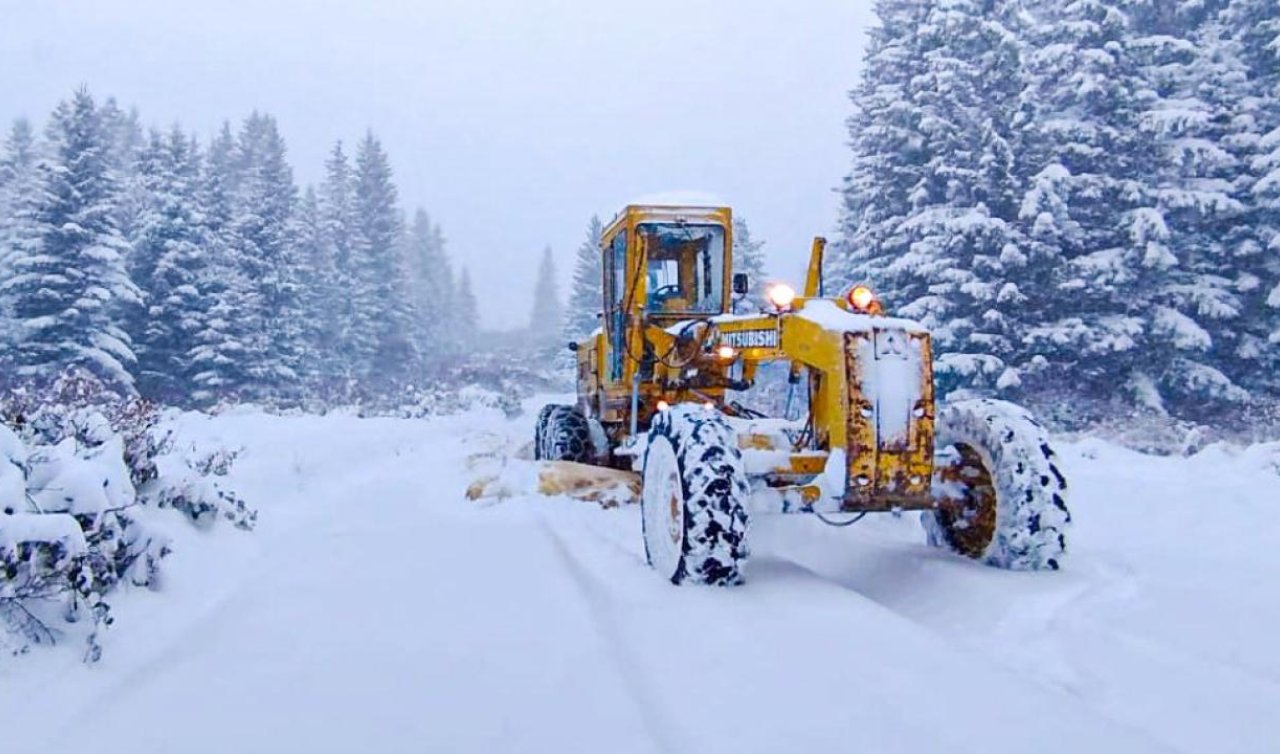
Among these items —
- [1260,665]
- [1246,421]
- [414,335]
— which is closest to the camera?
[1260,665]

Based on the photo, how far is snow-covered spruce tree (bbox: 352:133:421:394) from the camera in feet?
148

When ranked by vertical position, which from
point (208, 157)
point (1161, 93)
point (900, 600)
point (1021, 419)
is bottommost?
point (900, 600)

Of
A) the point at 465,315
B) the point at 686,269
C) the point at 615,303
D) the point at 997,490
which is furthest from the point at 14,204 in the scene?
the point at 465,315

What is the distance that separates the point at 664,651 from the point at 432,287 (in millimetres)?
67448

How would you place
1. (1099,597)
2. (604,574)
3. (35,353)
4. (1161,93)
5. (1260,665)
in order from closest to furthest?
1. (1260,665)
2. (1099,597)
3. (604,574)
4. (1161,93)
5. (35,353)

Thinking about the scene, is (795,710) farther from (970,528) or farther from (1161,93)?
(1161,93)

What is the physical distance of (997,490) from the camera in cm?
575

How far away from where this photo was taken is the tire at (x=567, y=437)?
448 inches

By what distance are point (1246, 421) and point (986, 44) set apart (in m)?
9.91

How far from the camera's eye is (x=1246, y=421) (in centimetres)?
1641

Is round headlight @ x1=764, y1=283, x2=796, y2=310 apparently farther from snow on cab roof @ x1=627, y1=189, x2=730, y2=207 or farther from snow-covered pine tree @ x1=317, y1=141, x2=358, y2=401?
snow-covered pine tree @ x1=317, y1=141, x2=358, y2=401

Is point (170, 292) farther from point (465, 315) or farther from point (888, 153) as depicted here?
point (465, 315)

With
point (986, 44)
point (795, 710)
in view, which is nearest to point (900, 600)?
point (795, 710)

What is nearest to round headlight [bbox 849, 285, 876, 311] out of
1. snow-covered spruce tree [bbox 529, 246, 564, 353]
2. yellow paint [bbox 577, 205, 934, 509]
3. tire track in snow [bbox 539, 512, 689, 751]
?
yellow paint [bbox 577, 205, 934, 509]
